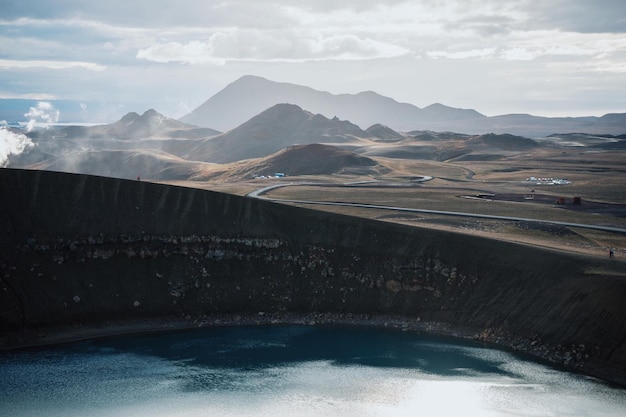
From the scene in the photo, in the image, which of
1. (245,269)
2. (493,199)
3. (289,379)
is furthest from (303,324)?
(493,199)

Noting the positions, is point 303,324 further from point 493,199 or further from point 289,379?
point 493,199

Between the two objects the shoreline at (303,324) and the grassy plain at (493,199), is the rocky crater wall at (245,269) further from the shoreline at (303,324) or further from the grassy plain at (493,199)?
the grassy plain at (493,199)

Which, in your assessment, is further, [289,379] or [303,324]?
[303,324]

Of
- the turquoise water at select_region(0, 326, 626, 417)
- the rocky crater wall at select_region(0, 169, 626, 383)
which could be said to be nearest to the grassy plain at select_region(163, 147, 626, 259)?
the rocky crater wall at select_region(0, 169, 626, 383)

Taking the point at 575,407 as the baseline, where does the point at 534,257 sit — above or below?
above

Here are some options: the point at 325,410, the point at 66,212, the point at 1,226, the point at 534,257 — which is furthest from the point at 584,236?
the point at 1,226

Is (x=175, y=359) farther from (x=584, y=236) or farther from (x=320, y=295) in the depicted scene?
(x=584, y=236)
